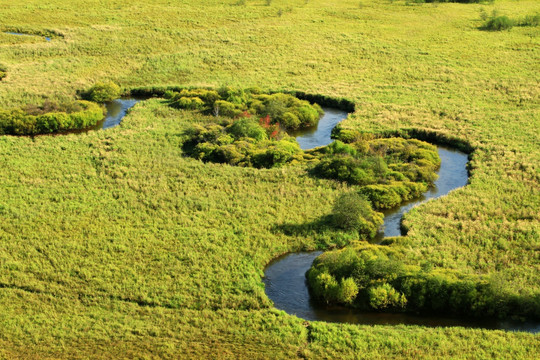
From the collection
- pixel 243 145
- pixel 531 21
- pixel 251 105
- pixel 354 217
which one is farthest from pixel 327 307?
pixel 531 21

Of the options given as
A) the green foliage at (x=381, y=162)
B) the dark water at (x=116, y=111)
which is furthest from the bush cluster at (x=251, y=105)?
the green foliage at (x=381, y=162)

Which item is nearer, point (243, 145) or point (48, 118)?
point (243, 145)

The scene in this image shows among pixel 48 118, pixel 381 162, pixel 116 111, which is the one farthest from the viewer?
pixel 116 111

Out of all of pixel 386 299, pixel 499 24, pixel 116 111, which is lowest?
pixel 386 299

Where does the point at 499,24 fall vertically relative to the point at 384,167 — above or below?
above

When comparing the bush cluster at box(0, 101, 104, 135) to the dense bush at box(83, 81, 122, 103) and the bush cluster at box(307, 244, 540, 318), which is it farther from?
the bush cluster at box(307, 244, 540, 318)

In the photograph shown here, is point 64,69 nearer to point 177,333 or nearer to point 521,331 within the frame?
point 177,333

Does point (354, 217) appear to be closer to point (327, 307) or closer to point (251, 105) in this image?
point (327, 307)
